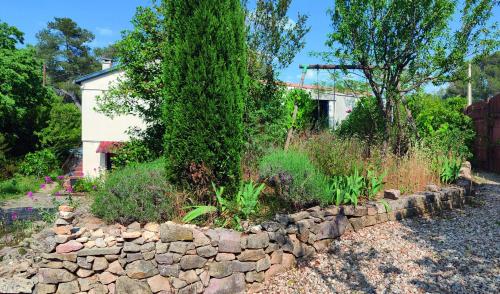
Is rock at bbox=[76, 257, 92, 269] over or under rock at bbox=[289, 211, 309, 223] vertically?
under

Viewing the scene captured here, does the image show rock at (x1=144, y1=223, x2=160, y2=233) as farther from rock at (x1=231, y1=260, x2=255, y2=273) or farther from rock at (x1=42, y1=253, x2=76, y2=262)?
rock at (x1=231, y1=260, x2=255, y2=273)

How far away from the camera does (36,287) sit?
3.46 metres

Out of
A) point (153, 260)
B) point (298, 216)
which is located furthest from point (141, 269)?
point (298, 216)

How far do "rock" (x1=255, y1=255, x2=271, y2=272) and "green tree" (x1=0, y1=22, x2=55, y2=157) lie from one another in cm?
1188

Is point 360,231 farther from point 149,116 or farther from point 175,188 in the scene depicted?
point 149,116

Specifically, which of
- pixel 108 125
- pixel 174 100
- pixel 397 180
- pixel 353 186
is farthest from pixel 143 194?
pixel 108 125

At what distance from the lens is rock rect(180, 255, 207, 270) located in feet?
11.6

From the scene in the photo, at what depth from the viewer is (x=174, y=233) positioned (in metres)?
3.55

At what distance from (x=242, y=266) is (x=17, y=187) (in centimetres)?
1158

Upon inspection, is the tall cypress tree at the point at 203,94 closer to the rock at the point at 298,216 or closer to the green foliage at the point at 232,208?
the green foliage at the point at 232,208

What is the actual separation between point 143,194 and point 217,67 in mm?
1608

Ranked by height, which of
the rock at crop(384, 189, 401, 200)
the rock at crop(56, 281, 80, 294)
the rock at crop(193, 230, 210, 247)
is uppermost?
the rock at crop(384, 189, 401, 200)

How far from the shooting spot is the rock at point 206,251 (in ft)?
11.7

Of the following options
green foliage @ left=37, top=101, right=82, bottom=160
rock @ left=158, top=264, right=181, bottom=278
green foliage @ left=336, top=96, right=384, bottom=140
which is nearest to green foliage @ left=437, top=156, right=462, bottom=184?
green foliage @ left=336, top=96, right=384, bottom=140
